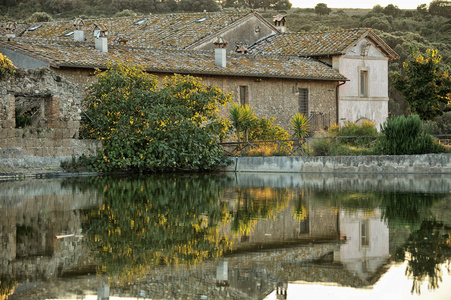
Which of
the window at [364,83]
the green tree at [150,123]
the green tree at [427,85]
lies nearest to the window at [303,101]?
the window at [364,83]

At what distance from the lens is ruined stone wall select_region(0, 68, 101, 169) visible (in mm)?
25434

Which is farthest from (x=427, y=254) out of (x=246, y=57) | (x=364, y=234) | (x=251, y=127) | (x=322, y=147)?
(x=246, y=57)

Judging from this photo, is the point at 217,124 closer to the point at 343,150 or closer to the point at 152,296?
the point at 343,150

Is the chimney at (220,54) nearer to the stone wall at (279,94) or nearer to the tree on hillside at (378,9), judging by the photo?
the stone wall at (279,94)

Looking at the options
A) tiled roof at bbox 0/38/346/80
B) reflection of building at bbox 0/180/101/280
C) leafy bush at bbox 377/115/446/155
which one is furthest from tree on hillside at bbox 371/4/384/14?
reflection of building at bbox 0/180/101/280

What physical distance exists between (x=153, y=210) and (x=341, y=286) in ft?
23.5

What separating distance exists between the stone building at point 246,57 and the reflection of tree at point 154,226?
1213 centimetres

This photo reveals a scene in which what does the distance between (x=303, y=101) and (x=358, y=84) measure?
4235 millimetres

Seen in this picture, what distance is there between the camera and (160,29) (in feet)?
143

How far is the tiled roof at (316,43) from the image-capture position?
39.7m

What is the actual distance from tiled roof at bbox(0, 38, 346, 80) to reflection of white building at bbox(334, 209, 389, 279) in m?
18.0

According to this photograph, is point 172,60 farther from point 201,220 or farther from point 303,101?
point 201,220

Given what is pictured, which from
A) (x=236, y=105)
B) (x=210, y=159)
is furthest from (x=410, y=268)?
(x=236, y=105)

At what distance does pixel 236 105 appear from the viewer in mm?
31422
